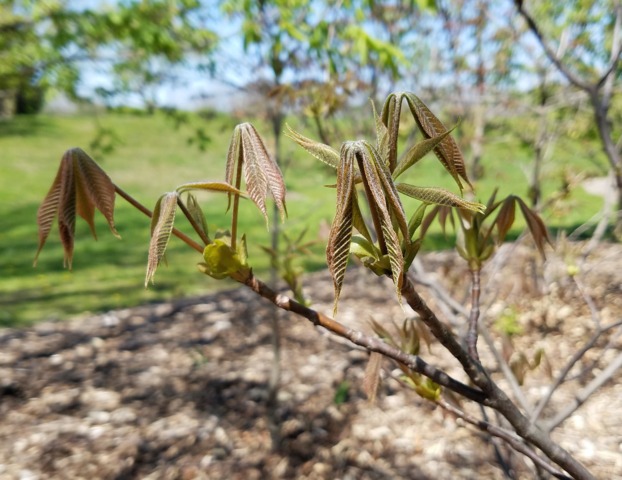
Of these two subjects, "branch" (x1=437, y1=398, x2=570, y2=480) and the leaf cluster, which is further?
"branch" (x1=437, y1=398, x2=570, y2=480)

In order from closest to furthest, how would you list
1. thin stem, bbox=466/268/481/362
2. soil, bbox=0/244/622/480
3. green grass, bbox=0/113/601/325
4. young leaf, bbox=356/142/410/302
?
1. young leaf, bbox=356/142/410/302
2. thin stem, bbox=466/268/481/362
3. soil, bbox=0/244/622/480
4. green grass, bbox=0/113/601/325

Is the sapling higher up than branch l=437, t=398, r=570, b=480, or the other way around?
the sapling

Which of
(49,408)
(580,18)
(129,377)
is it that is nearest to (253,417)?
(129,377)

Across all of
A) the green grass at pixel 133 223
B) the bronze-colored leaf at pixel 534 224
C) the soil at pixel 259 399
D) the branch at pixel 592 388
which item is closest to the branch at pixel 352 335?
the bronze-colored leaf at pixel 534 224

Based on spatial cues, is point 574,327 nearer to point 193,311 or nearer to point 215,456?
point 215,456

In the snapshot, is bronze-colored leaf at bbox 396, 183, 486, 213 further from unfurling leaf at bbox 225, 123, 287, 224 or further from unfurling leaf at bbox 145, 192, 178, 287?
unfurling leaf at bbox 145, 192, 178, 287

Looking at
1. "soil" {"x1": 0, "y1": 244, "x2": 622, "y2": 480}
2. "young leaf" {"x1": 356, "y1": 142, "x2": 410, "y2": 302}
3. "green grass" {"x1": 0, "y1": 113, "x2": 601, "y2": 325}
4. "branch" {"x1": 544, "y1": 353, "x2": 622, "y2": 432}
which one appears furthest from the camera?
"green grass" {"x1": 0, "y1": 113, "x2": 601, "y2": 325}

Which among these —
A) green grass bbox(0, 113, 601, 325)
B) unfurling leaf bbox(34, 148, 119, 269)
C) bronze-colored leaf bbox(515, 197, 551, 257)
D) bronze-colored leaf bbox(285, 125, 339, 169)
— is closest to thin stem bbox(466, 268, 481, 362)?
bronze-colored leaf bbox(515, 197, 551, 257)
